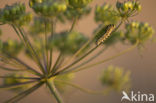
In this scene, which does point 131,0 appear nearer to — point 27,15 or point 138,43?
point 138,43

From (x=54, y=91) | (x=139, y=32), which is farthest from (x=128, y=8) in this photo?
(x=54, y=91)

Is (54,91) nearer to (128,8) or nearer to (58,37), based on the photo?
(58,37)

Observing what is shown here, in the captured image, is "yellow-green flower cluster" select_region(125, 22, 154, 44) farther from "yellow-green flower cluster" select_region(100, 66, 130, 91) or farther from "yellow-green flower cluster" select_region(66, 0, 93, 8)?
"yellow-green flower cluster" select_region(100, 66, 130, 91)

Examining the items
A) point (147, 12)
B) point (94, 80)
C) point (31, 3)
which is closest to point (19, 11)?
point (31, 3)

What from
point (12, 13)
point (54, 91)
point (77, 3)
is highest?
point (12, 13)

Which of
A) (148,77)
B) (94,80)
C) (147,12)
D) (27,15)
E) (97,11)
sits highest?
(27,15)

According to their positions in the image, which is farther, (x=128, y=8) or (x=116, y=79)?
(x=116, y=79)
